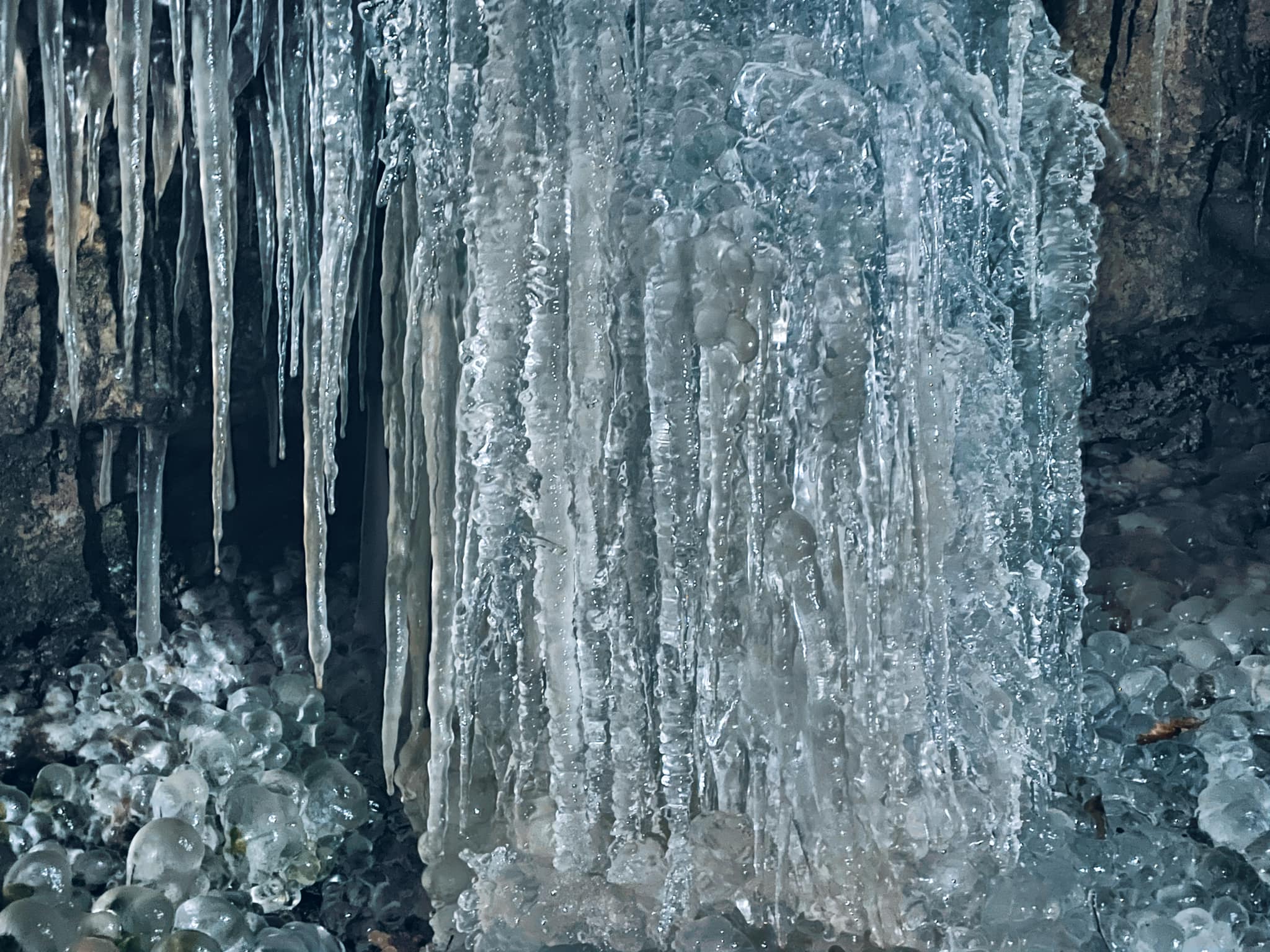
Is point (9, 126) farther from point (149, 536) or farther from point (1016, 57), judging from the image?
point (1016, 57)

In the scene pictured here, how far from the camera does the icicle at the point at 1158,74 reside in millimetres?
2986

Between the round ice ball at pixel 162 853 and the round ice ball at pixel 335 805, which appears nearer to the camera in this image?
the round ice ball at pixel 162 853

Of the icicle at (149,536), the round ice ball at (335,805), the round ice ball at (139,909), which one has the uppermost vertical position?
the icicle at (149,536)

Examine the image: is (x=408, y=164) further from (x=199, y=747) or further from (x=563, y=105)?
(x=199, y=747)

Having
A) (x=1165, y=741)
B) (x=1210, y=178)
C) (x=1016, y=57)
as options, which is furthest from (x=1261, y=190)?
(x=1165, y=741)

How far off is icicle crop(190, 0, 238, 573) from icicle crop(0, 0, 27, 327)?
0.96 ft

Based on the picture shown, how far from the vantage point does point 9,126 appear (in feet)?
7.00

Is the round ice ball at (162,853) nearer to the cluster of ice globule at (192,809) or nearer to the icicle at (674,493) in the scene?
the cluster of ice globule at (192,809)

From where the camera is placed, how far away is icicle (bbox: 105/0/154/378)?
2.09 metres

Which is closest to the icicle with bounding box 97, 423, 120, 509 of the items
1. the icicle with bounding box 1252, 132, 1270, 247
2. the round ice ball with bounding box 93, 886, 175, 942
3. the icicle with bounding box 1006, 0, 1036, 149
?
the round ice ball with bounding box 93, 886, 175, 942

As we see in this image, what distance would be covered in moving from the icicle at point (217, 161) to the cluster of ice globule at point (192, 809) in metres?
0.48

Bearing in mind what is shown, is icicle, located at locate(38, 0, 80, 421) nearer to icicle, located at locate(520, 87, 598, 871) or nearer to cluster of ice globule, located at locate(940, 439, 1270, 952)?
icicle, located at locate(520, 87, 598, 871)

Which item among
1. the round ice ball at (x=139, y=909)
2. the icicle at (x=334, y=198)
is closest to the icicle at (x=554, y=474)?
the icicle at (x=334, y=198)

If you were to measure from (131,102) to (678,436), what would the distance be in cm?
113
